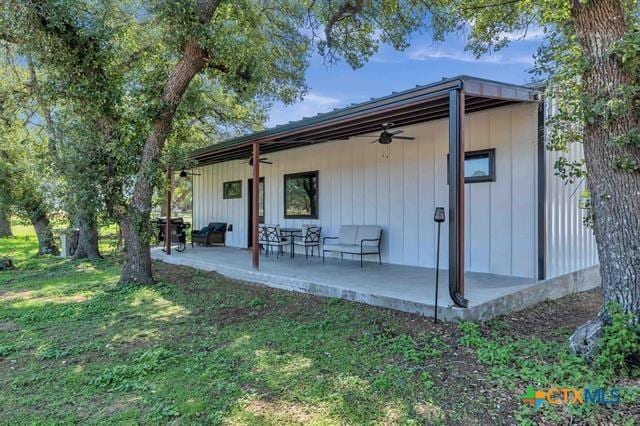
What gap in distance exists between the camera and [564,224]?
5719 millimetres

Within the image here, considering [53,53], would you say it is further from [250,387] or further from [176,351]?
[250,387]

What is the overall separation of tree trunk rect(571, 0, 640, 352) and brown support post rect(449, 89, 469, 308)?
1.15m

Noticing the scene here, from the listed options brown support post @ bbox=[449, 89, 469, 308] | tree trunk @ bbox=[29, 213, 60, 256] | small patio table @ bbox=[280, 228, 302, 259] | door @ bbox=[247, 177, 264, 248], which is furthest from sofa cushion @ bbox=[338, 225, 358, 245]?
tree trunk @ bbox=[29, 213, 60, 256]

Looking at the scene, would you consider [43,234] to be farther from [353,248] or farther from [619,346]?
[619,346]

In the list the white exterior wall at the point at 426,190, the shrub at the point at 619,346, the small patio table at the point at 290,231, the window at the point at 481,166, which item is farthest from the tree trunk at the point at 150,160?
the shrub at the point at 619,346

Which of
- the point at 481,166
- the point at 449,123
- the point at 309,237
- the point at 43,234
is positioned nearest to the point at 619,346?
the point at 449,123

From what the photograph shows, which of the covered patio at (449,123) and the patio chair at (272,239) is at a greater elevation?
the covered patio at (449,123)

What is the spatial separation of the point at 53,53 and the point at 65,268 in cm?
492

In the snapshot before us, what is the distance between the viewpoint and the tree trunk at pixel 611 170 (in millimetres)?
3146

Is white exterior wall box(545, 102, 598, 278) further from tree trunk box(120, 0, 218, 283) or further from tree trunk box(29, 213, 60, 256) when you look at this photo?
tree trunk box(29, 213, 60, 256)

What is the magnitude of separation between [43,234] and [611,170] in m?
13.1

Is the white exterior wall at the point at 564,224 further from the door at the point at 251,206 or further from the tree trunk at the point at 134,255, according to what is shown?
the door at the point at 251,206

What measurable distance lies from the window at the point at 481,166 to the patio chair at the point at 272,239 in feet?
13.3

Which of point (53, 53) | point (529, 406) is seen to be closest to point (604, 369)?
point (529, 406)
